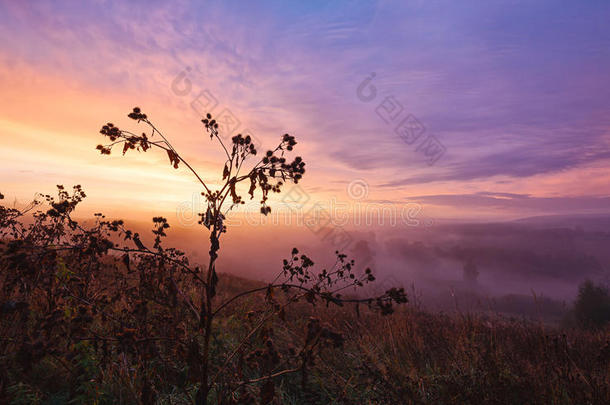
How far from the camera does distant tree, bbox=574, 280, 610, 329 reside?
2918cm

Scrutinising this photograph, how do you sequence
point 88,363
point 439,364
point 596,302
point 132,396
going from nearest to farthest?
point 132,396 → point 88,363 → point 439,364 → point 596,302

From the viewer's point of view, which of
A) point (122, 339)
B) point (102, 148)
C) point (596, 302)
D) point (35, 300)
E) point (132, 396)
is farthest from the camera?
point (596, 302)

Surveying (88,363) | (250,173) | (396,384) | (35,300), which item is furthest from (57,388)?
(396,384)

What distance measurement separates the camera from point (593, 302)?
1208 inches

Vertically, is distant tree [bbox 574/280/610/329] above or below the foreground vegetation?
below

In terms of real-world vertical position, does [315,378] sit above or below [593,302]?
above

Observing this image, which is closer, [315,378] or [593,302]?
[315,378]

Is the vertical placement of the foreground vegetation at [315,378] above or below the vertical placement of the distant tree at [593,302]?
above

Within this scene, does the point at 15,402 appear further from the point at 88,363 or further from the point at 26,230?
the point at 26,230

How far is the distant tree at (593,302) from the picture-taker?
2918cm

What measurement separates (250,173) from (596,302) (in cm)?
4215

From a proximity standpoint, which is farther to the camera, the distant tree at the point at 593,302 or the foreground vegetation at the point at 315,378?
the distant tree at the point at 593,302

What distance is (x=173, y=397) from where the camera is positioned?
362cm

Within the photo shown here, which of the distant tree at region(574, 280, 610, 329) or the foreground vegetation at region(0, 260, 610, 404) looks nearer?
the foreground vegetation at region(0, 260, 610, 404)
